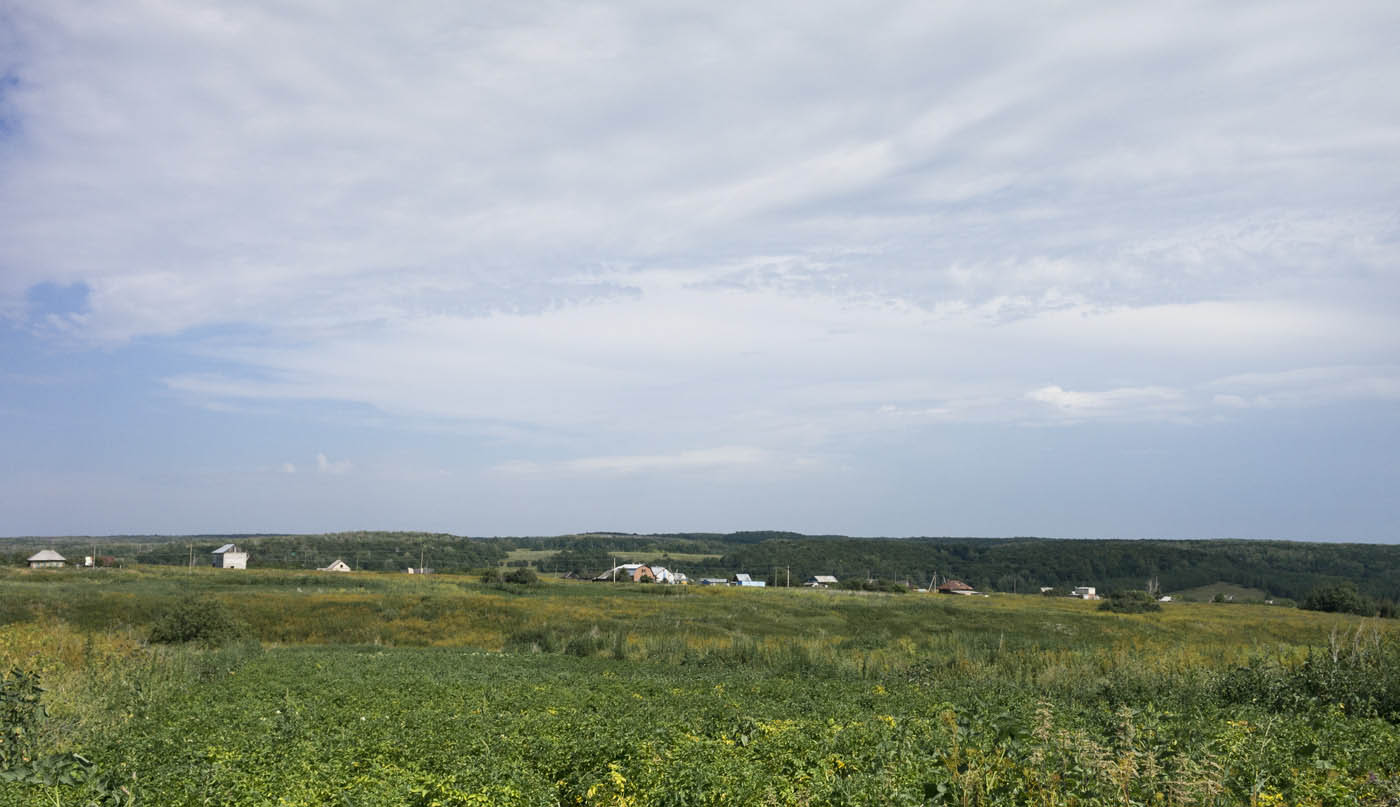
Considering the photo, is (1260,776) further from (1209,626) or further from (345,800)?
(1209,626)

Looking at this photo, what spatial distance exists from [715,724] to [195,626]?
2508 centimetres

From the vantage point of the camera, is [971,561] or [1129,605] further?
[971,561]

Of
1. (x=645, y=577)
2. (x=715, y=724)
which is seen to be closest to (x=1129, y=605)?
(x=715, y=724)

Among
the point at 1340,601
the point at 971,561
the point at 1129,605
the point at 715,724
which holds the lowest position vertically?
the point at 971,561

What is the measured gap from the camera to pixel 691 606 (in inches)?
2159

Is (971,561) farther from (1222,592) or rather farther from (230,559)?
(230,559)

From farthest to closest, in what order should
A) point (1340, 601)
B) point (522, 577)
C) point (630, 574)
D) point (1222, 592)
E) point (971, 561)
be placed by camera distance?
point (971, 561)
point (630, 574)
point (1222, 592)
point (522, 577)
point (1340, 601)

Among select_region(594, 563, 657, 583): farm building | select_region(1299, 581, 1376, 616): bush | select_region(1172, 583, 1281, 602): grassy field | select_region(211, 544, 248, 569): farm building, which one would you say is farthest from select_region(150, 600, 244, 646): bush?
select_region(1172, 583, 1281, 602): grassy field

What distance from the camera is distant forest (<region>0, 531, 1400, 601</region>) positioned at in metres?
108

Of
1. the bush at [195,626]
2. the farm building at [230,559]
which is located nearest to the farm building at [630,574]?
the farm building at [230,559]

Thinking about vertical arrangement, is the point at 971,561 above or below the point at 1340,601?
below

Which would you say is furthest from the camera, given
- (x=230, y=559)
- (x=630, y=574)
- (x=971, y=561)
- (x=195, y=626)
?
(x=971, y=561)

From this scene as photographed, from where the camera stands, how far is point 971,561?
Answer: 14038 centimetres

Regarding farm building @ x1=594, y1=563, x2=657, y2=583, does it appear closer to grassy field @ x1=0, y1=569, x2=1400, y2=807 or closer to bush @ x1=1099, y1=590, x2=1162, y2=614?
bush @ x1=1099, y1=590, x2=1162, y2=614
